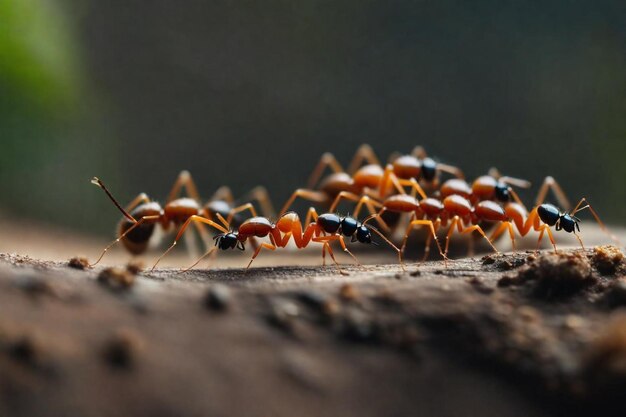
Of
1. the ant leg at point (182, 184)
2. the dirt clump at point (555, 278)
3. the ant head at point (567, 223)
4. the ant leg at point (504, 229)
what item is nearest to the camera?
the dirt clump at point (555, 278)

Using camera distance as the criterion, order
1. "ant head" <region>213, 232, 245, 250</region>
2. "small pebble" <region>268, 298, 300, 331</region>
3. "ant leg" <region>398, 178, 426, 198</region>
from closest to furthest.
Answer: "small pebble" <region>268, 298, 300, 331</region> → "ant head" <region>213, 232, 245, 250</region> → "ant leg" <region>398, 178, 426, 198</region>

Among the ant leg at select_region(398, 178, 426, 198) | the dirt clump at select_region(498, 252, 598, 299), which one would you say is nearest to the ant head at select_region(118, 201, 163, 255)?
the ant leg at select_region(398, 178, 426, 198)

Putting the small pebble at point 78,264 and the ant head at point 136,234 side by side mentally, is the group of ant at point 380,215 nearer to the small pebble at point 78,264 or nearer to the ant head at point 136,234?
the ant head at point 136,234

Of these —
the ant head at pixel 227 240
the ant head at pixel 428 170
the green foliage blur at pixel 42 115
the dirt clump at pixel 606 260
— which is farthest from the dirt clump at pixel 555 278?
the green foliage blur at pixel 42 115

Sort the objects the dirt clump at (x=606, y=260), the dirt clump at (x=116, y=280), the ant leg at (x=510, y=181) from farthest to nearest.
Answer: the ant leg at (x=510, y=181) → the dirt clump at (x=606, y=260) → the dirt clump at (x=116, y=280)

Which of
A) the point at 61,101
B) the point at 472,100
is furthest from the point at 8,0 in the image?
the point at 472,100

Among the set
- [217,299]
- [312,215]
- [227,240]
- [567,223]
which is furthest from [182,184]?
[217,299]

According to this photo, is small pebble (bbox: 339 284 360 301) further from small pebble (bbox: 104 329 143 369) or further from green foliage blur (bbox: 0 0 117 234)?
green foliage blur (bbox: 0 0 117 234)
